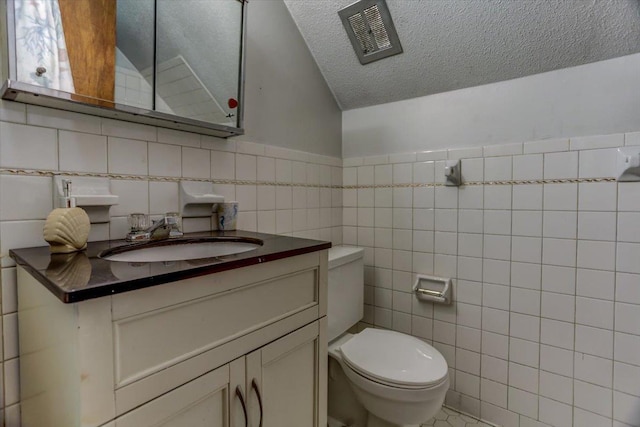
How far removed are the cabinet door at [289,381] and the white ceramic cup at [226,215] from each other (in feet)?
1.80

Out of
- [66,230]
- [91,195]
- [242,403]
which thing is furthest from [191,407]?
[91,195]

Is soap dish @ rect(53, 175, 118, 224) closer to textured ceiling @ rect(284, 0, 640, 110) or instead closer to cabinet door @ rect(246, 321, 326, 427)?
cabinet door @ rect(246, 321, 326, 427)

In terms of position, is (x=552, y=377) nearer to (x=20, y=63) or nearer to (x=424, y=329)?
(x=424, y=329)

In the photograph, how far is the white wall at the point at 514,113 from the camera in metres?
1.29

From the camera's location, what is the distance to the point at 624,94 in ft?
4.19

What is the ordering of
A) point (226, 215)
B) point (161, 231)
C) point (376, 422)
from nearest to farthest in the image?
point (161, 231), point (226, 215), point (376, 422)

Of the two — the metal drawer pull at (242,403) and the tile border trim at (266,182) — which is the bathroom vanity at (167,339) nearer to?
the metal drawer pull at (242,403)

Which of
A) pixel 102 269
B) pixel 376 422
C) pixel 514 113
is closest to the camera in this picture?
pixel 102 269

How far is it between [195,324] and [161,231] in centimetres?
45

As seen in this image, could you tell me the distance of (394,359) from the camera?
1.40 meters

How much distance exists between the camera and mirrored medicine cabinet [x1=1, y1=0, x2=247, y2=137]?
81cm

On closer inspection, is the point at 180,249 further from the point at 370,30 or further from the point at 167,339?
the point at 370,30

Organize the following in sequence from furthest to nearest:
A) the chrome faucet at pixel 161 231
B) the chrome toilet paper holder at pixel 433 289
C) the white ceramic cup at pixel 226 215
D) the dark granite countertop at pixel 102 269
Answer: the chrome toilet paper holder at pixel 433 289 → the white ceramic cup at pixel 226 215 → the chrome faucet at pixel 161 231 → the dark granite countertop at pixel 102 269

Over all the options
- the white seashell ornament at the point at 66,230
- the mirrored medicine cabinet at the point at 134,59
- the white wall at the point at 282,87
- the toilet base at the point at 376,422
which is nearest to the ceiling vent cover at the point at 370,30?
the white wall at the point at 282,87
